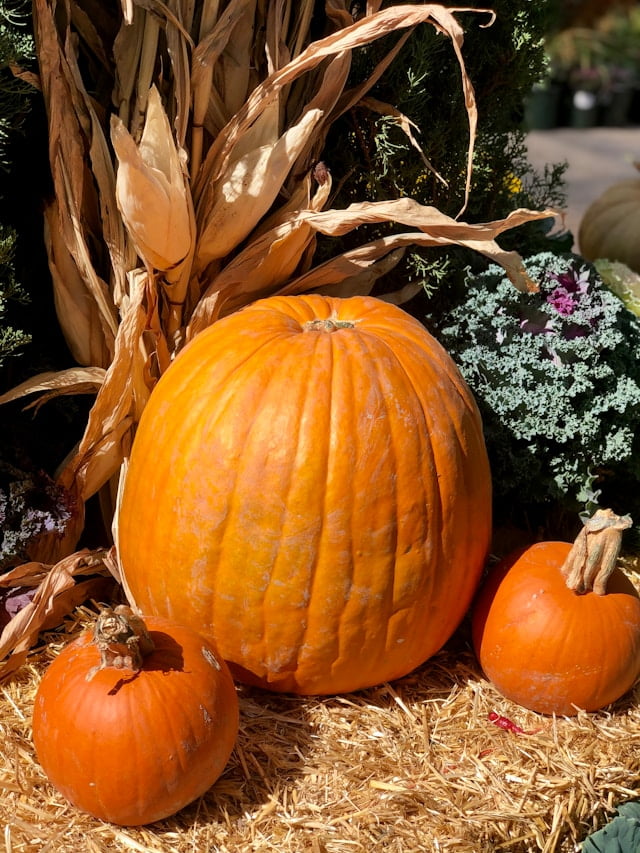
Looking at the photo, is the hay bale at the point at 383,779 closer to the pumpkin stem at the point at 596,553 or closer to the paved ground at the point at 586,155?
the pumpkin stem at the point at 596,553

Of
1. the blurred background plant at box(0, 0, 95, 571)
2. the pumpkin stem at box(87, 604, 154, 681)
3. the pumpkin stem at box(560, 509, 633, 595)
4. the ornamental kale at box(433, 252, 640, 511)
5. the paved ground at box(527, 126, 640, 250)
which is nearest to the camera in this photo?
the pumpkin stem at box(87, 604, 154, 681)

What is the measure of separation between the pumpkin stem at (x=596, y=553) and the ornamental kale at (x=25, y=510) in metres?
1.22

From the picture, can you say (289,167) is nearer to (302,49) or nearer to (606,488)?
(302,49)

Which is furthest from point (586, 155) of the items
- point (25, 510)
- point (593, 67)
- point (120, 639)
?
point (120, 639)

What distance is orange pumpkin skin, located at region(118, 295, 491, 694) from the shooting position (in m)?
1.93

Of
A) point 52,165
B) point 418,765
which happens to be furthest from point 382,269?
point 418,765

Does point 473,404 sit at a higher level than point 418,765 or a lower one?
higher

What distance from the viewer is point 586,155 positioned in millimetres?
10609

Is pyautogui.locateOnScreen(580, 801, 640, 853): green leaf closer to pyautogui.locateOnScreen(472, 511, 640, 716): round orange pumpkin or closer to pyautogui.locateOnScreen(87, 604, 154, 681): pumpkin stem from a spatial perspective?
pyautogui.locateOnScreen(472, 511, 640, 716): round orange pumpkin

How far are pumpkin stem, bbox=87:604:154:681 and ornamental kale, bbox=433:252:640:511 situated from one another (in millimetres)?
1216

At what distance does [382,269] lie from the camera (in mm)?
2631

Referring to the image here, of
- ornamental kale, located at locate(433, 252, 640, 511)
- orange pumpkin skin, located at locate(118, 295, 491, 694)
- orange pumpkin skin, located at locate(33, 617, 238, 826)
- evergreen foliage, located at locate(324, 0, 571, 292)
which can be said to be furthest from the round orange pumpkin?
evergreen foliage, located at locate(324, 0, 571, 292)

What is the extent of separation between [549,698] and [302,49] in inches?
68.0

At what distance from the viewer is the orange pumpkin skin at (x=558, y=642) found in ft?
6.72
